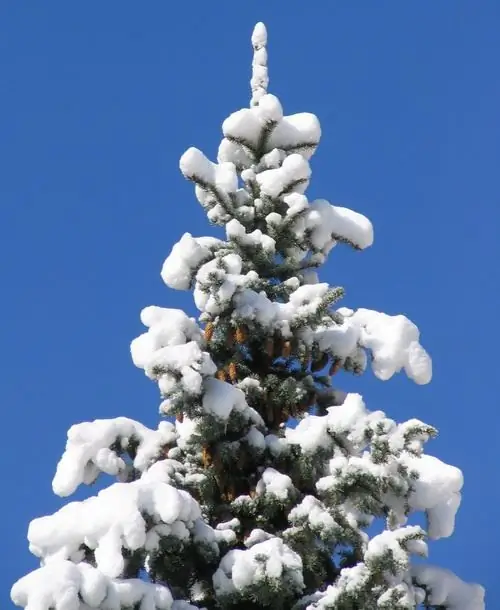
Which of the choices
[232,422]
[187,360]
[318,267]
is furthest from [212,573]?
[318,267]

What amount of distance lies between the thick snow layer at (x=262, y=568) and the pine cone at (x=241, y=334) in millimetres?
1814

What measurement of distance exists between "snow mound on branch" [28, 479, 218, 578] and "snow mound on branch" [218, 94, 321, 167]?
417 centimetres

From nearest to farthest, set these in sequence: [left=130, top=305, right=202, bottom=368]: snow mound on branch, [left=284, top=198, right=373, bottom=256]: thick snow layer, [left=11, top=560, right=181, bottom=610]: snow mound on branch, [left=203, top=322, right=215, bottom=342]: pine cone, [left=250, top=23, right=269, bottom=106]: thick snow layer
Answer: [left=11, top=560, right=181, bottom=610]: snow mound on branch < [left=130, top=305, right=202, bottom=368]: snow mound on branch < [left=203, top=322, right=215, bottom=342]: pine cone < [left=284, top=198, right=373, bottom=256]: thick snow layer < [left=250, top=23, right=269, bottom=106]: thick snow layer

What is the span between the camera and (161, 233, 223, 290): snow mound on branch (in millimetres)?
8766

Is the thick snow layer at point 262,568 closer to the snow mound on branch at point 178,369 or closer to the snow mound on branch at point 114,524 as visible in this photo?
the snow mound on branch at point 114,524

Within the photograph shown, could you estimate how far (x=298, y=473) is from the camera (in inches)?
325

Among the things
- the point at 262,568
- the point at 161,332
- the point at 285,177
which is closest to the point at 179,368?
the point at 161,332

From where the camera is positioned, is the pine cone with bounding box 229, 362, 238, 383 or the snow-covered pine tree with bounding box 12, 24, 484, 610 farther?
the pine cone with bounding box 229, 362, 238, 383

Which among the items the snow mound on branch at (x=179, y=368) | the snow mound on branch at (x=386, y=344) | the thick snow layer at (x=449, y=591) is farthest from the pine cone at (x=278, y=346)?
the thick snow layer at (x=449, y=591)

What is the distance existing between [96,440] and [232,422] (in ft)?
3.70

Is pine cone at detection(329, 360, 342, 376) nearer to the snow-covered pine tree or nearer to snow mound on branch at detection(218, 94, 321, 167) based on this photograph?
the snow-covered pine tree

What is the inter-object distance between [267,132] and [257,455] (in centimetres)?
342

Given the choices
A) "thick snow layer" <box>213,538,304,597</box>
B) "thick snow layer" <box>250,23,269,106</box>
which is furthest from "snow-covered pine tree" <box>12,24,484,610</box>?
"thick snow layer" <box>250,23,269,106</box>

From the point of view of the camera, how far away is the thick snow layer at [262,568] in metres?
6.91
